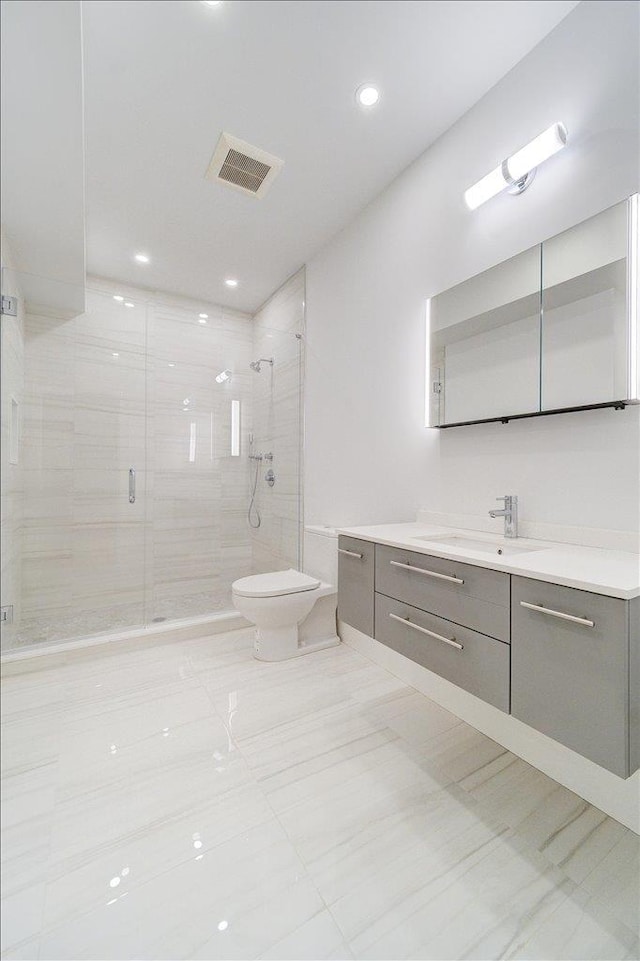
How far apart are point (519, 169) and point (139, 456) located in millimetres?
2590

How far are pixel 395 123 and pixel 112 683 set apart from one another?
2.94 meters

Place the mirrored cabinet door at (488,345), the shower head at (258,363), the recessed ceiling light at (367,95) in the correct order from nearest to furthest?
the mirrored cabinet door at (488,345)
the recessed ceiling light at (367,95)
the shower head at (258,363)

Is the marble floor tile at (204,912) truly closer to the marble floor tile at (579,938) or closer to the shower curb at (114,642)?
the marble floor tile at (579,938)

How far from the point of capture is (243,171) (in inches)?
81.5

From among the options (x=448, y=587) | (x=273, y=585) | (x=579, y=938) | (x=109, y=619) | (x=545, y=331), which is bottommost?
(x=579, y=938)

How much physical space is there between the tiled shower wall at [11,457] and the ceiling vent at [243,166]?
1109 millimetres

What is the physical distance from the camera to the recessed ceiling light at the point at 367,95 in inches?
64.3

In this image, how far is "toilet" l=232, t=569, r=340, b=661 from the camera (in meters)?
2.06

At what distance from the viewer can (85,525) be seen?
8.71 feet

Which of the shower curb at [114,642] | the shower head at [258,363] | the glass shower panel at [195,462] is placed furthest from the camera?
the shower head at [258,363]

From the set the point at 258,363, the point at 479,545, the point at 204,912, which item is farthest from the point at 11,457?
the point at 479,545

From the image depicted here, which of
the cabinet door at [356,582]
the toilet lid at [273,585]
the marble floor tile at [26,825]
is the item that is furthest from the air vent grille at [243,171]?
the marble floor tile at [26,825]

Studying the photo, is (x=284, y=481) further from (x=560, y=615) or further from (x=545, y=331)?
(x=560, y=615)

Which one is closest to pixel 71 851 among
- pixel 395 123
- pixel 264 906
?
pixel 264 906
